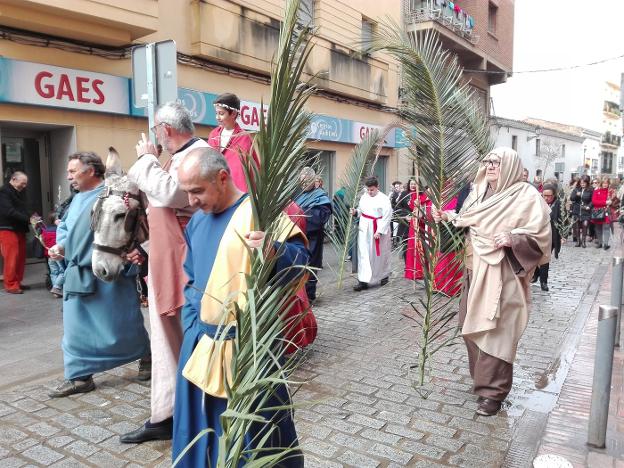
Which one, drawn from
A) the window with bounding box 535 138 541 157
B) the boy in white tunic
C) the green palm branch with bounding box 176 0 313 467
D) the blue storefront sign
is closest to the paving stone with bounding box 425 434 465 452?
the green palm branch with bounding box 176 0 313 467

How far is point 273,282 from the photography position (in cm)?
196

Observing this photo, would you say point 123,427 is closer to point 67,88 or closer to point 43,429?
point 43,429

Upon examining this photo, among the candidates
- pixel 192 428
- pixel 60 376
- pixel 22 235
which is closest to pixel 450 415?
pixel 192 428

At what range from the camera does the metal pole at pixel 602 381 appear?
335 cm

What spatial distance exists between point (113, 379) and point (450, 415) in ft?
8.79

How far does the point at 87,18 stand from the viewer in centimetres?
789

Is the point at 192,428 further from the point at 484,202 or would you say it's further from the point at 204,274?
the point at 484,202

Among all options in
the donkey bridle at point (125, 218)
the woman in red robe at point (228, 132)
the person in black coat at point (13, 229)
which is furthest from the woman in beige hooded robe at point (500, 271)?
the person in black coat at point (13, 229)

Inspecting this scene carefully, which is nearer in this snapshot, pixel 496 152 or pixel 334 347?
pixel 496 152

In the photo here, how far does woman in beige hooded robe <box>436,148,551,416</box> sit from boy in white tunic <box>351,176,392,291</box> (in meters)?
4.59

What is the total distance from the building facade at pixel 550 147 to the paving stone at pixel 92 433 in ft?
62.1

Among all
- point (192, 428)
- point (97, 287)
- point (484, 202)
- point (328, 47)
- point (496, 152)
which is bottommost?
point (192, 428)

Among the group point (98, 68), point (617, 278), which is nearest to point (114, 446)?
point (617, 278)

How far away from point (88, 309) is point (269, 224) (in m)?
2.58
